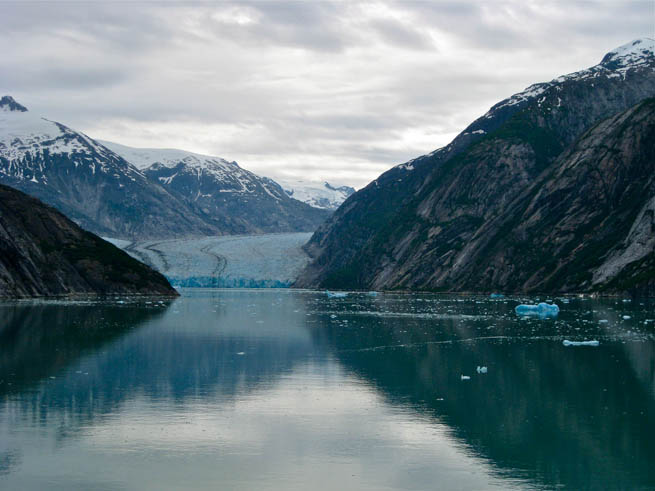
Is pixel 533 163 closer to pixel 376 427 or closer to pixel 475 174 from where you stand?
pixel 475 174

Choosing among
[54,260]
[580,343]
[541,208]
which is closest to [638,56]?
[541,208]

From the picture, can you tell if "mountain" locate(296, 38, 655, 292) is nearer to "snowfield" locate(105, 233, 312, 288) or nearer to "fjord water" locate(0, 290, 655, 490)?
"snowfield" locate(105, 233, 312, 288)

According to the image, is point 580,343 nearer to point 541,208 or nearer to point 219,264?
point 541,208

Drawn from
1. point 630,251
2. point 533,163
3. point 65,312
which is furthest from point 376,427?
point 533,163

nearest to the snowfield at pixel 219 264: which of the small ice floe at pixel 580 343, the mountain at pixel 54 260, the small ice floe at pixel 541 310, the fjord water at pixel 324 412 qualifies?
the mountain at pixel 54 260

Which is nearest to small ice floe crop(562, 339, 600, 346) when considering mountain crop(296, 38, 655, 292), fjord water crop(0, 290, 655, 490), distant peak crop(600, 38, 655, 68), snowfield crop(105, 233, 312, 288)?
fjord water crop(0, 290, 655, 490)

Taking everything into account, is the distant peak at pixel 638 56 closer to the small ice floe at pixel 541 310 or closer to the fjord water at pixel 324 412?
the small ice floe at pixel 541 310
